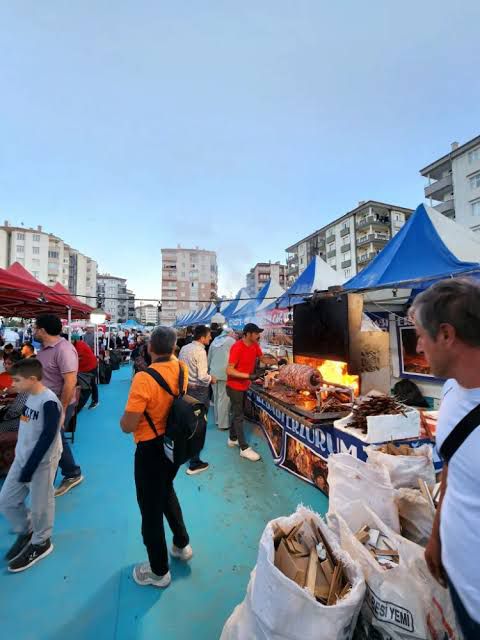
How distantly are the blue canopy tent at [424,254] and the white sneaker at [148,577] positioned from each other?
403 centimetres

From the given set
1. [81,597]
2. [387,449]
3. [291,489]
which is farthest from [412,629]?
[291,489]

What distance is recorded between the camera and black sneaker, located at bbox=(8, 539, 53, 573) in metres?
2.31

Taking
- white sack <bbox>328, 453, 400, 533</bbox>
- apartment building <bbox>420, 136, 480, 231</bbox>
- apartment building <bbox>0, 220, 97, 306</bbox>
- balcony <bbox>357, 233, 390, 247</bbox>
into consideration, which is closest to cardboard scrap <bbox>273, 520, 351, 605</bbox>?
→ white sack <bbox>328, 453, 400, 533</bbox>

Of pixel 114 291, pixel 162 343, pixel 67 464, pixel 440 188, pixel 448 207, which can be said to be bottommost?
pixel 67 464

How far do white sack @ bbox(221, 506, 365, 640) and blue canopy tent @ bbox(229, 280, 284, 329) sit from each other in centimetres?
876

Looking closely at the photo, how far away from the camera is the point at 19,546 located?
2.48m

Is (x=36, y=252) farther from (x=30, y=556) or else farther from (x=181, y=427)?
(x=181, y=427)

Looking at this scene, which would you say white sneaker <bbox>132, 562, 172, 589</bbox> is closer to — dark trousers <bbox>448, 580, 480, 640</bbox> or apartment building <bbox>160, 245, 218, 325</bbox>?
dark trousers <bbox>448, 580, 480, 640</bbox>

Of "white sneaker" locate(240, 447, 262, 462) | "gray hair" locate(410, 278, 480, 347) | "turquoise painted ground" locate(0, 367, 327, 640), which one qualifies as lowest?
"turquoise painted ground" locate(0, 367, 327, 640)

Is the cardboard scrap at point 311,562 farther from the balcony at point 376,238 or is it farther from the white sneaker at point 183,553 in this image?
the balcony at point 376,238

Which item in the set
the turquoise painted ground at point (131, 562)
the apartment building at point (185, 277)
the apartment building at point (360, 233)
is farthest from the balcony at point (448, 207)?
the apartment building at point (185, 277)

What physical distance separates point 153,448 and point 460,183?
38470 mm

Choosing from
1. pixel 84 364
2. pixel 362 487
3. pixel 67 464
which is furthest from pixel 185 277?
pixel 362 487

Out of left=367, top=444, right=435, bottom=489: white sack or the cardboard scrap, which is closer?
the cardboard scrap
